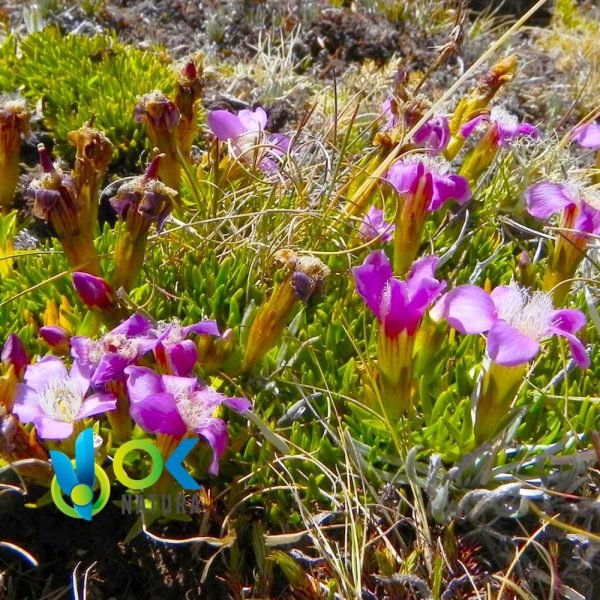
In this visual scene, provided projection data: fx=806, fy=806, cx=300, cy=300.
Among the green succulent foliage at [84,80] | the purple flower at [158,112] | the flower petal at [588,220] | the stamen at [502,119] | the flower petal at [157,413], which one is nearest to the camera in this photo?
the flower petal at [157,413]

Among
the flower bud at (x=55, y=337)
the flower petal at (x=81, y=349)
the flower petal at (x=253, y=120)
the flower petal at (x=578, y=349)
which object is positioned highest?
the flower petal at (x=578, y=349)

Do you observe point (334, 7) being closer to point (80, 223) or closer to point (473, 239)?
point (473, 239)

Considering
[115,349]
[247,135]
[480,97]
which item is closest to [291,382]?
[115,349]

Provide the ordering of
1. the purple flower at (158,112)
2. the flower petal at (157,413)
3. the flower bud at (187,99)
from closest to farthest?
the flower petal at (157,413) < the purple flower at (158,112) < the flower bud at (187,99)

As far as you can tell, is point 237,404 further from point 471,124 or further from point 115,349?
point 471,124

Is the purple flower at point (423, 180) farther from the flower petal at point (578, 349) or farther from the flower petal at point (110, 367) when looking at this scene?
the flower petal at point (110, 367)

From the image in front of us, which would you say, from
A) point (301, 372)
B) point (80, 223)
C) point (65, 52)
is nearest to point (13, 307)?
point (80, 223)

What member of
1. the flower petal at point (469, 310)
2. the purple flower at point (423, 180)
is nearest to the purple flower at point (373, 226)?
the purple flower at point (423, 180)

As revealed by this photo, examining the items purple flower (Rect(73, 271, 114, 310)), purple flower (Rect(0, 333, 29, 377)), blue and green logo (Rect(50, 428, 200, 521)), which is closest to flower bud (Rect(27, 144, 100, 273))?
purple flower (Rect(73, 271, 114, 310))
